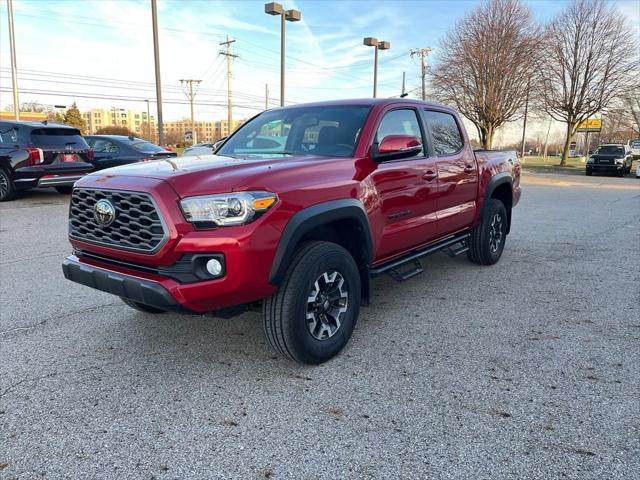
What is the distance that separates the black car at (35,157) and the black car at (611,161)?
26.9m

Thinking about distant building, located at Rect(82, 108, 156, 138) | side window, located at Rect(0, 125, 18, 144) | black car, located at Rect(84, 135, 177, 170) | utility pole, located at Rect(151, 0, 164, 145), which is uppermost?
distant building, located at Rect(82, 108, 156, 138)

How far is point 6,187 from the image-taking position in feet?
34.8

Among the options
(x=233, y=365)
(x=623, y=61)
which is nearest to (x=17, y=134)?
(x=233, y=365)

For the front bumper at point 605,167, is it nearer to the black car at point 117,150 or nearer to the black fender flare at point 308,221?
the black car at point 117,150

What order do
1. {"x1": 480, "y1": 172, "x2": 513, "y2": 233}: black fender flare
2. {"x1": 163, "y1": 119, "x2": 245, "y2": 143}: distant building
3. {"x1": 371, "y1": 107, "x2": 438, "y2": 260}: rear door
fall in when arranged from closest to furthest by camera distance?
{"x1": 371, "y1": 107, "x2": 438, "y2": 260}: rear door
{"x1": 480, "y1": 172, "x2": 513, "y2": 233}: black fender flare
{"x1": 163, "y1": 119, "x2": 245, "y2": 143}: distant building

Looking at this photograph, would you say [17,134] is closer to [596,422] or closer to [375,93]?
[596,422]

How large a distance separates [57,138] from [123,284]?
31.3ft

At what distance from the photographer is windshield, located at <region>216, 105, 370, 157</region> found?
387cm

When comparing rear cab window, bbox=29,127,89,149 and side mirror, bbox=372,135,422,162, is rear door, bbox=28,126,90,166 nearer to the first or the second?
rear cab window, bbox=29,127,89,149

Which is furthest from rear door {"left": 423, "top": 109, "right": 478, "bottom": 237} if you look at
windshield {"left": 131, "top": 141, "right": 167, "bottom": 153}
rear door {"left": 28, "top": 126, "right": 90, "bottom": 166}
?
windshield {"left": 131, "top": 141, "right": 167, "bottom": 153}

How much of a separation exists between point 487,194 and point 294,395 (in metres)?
3.68

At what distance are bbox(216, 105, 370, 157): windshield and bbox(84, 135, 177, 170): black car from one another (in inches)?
339

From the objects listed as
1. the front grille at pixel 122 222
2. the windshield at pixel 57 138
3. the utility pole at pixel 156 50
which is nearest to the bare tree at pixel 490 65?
the utility pole at pixel 156 50

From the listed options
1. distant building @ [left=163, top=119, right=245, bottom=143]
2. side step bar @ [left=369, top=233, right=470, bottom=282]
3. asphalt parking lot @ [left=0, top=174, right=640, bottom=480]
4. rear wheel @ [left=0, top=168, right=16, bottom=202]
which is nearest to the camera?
asphalt parking lot @ [left=0, top=174, right=640, bottom=480]
